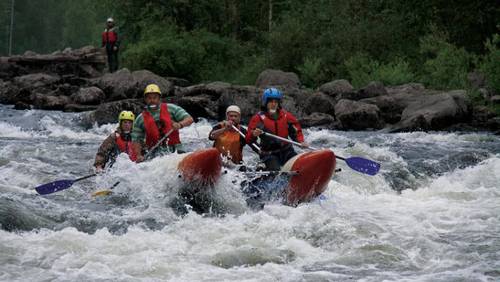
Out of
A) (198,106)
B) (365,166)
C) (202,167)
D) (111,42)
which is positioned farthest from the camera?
(111,42)

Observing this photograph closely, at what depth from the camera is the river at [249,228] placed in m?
6.25

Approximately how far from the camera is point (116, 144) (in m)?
9.84

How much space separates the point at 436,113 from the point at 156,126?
335 inches

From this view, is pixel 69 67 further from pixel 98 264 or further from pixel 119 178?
pixel 98 264

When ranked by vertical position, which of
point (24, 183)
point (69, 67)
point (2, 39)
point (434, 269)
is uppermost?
point (434, 269)

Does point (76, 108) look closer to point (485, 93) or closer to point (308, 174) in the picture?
point (485, 93)

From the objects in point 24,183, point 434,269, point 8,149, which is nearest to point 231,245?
point 434,269

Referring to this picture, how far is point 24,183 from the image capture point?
10039mm

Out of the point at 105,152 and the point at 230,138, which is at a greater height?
the point at 230,138

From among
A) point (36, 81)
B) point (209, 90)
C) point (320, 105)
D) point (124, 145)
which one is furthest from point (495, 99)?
point (36, 81)

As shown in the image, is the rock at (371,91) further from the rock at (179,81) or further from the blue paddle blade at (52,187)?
the blue paddle blade at (52,187)

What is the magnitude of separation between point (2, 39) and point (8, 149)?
49198 mm

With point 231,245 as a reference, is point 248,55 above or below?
below

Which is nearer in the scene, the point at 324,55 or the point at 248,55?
the point at 324,55
